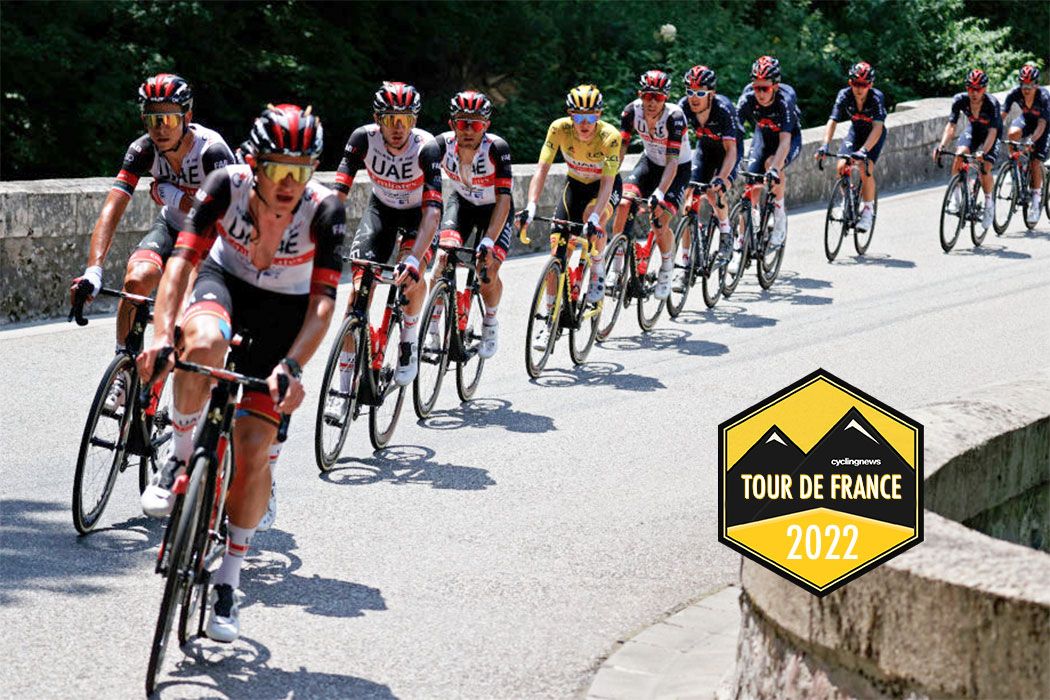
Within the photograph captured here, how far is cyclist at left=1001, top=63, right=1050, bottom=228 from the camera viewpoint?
19.1 m

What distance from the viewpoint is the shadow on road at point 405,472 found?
347 inches

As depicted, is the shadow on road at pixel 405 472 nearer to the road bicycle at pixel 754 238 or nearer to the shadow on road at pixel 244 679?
the shadow on road at pixel 244 679

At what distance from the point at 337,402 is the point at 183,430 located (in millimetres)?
2603

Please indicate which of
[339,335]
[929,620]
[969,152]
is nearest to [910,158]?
[969,152]

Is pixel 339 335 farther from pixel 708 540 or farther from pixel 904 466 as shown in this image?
pixel 904 466

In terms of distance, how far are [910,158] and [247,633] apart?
17.3 metres

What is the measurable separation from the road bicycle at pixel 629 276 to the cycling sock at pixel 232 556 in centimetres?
659

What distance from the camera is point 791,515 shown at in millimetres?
5027

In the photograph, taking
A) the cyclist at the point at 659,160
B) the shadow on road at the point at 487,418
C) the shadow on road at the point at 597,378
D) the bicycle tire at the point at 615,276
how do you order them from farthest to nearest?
the cyclist at the point at 659,160
the bicycle tire at the point at 615,276
the shadow on road at the point at 597,378
the shadow on road at the point at 487,418

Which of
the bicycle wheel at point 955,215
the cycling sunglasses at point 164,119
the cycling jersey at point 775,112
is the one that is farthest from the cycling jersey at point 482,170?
the bicycle wheel at point 955,215

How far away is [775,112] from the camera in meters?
15.4

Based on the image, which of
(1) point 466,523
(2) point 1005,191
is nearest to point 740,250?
(2) point 1005,191

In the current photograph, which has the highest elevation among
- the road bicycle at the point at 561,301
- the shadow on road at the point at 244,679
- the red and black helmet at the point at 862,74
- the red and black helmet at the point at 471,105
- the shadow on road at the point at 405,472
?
the red and black helmet at the point at 862,74

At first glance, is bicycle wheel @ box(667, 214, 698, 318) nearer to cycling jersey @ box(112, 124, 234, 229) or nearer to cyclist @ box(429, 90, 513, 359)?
cyclist @ box(429, 90, 513, 359)
